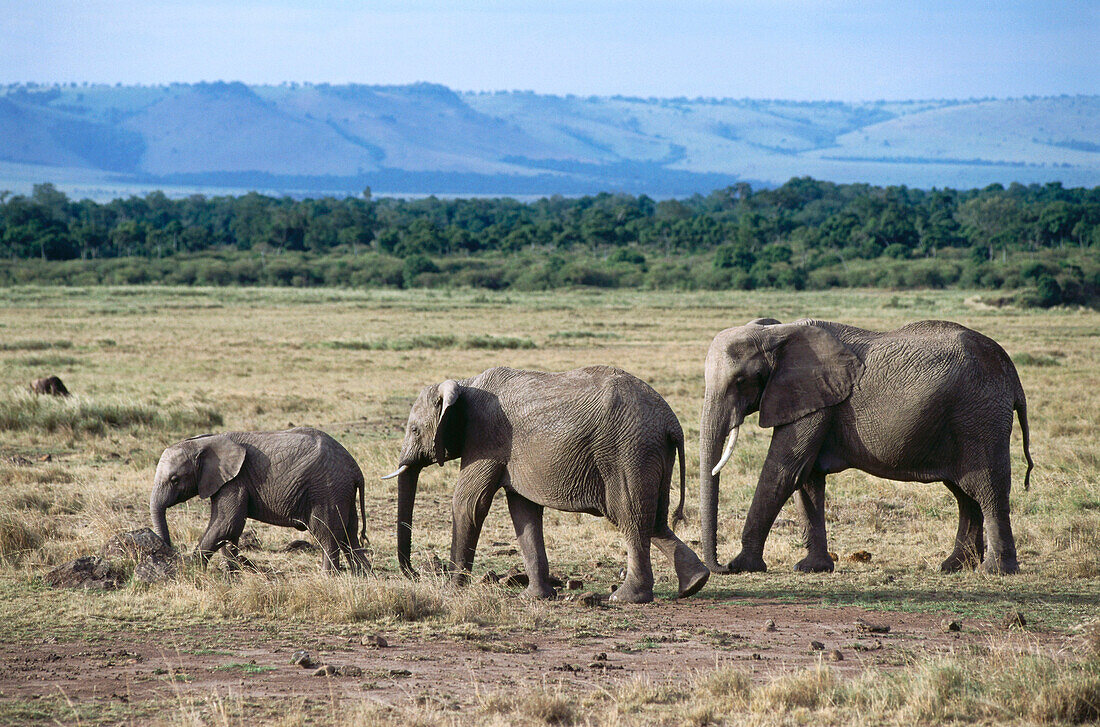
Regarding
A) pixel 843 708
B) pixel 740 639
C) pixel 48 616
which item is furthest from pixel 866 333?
pixel 48 616

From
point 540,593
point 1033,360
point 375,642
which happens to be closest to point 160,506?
point 375,642

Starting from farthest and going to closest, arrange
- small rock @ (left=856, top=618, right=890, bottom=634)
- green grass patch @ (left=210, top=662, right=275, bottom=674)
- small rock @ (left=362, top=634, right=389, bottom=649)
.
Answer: small rock @ (left=856, top=618, right=890, bottom=634) < small rock @ (left=362, top=634, right=389, bottom=649) < green grass patch @ (left=210, top=662, right=275, bottom=674)

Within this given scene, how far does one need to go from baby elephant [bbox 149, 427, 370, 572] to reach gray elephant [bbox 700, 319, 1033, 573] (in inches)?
120

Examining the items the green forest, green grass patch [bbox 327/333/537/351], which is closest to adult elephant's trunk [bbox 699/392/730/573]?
green grass patch [bbox 327/333/537/351]

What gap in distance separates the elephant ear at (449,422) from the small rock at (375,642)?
5.47 feet

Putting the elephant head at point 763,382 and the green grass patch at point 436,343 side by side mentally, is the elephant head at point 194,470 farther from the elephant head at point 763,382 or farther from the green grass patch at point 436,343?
the green grass patch at point 436,343

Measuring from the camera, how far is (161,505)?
9.59m

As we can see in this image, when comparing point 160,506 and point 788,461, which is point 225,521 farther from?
point 788,461

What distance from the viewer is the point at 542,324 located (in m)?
43.6

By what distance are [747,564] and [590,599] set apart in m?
1.96

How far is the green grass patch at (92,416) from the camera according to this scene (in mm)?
17438

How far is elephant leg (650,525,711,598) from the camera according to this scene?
8719mm

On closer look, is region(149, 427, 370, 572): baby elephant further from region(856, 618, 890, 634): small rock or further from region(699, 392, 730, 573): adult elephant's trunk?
region(856, 618, 890, 634): small rock

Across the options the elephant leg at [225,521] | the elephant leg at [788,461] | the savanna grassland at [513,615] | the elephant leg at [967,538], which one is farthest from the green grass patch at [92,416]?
the elephant leg at [967,538]
